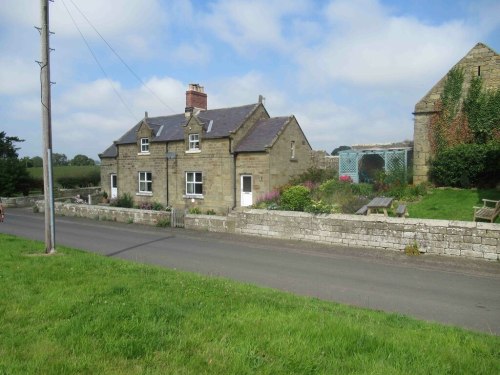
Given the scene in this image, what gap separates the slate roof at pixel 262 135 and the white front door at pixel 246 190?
1.79 m

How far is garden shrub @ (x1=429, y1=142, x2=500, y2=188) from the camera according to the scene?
19.8m

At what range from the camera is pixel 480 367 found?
164 inches

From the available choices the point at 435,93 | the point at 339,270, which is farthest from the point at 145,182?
the point at 339,270

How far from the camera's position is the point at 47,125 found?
11.0 metres

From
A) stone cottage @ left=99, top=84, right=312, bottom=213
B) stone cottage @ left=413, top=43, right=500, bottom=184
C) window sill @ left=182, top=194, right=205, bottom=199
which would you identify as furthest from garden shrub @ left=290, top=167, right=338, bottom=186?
window sill @ left=182, top=194, right=205, bottom=199

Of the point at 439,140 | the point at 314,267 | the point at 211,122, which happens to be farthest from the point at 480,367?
the point at 211,122

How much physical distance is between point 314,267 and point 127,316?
21.8 ft

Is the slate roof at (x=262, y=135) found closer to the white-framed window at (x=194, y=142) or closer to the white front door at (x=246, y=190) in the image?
the white front door at (x=246, y=190)

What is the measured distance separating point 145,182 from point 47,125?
64.2 ft

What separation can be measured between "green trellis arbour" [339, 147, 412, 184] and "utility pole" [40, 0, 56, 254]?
19.3m

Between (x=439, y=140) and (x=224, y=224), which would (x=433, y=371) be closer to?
(x=224, y=224)

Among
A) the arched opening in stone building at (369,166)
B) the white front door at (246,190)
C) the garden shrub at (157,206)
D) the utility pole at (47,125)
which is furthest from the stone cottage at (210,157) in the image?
the utility pole at (47,125)

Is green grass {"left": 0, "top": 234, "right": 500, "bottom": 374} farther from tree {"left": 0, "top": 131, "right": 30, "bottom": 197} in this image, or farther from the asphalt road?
tree {"left": 0, "top": 131, "right": 30, "bottom": 197}

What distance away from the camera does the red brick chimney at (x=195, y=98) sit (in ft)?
99.7
